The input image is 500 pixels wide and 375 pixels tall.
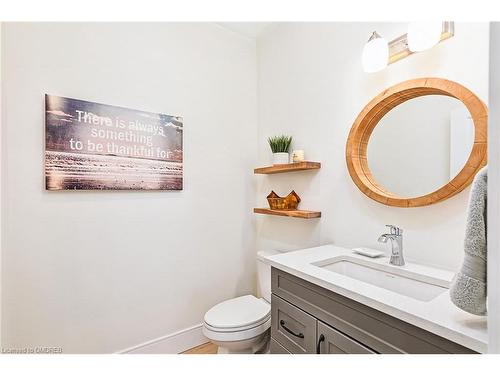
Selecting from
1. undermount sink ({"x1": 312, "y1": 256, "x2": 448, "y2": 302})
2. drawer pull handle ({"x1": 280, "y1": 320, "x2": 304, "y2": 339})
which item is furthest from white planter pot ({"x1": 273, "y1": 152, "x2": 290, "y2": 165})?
drawer pull handle ({"x1": 280, "y1": 320, "x2": 304, "y2": 339})

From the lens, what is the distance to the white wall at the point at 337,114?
1.12 m

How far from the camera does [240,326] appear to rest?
4.91 ft

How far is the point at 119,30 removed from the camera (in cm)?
168

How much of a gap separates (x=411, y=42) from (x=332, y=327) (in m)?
1.26

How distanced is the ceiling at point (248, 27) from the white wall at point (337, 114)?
2.5 inches

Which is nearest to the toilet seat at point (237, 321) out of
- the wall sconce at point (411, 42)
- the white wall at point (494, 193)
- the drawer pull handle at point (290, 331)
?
the drawer pull handle at point (290, 331)

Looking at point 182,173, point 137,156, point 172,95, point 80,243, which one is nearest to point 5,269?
point 80,243

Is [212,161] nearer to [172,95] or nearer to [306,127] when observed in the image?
[172,95]

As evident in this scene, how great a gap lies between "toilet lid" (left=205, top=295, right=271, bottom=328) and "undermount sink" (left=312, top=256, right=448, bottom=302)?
584mm

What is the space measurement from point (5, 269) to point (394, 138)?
212cm

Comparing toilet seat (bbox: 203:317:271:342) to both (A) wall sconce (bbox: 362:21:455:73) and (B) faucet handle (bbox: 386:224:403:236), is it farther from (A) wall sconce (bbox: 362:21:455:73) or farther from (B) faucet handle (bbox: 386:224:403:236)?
(A) wall sconce (bbox: 362:21:455:73)

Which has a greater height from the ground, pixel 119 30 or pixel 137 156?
pixel 119 30

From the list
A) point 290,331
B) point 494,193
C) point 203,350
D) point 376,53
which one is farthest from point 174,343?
point 376,53

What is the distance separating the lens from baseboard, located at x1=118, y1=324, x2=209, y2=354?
175 cm
